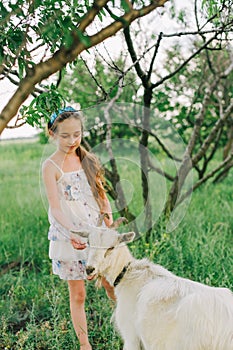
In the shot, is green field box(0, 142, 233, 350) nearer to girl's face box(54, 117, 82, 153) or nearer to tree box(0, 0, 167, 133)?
girl's face box(54, 117, 82, 153)

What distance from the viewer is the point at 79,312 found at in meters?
4.19

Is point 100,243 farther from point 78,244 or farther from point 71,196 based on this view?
point 71,196

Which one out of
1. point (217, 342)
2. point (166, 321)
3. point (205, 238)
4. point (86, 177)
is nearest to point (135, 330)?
point (166, 321)

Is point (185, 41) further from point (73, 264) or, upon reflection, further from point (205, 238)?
point (73, 264)

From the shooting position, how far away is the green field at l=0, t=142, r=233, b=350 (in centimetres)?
438

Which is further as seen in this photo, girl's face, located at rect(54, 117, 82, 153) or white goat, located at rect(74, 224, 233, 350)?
girl's face, located at rect(54, 117, 82, 153)

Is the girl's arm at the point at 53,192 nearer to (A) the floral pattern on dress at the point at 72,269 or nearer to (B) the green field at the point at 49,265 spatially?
(B) the green field at the point at 49,265

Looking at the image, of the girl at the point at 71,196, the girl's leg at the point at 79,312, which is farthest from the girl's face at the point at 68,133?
the girl's leg at the point at 79,312

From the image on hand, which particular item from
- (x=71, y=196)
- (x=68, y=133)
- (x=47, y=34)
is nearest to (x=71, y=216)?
(x=71, y=196)

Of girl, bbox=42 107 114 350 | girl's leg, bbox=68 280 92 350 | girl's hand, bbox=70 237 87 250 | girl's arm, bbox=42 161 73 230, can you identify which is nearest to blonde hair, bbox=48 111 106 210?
girl, bbox=42 107 114 350

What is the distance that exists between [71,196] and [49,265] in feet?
6.44

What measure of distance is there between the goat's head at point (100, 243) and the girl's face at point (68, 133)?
2.48 ft

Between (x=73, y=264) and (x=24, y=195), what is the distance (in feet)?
16.3

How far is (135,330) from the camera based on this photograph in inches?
138
